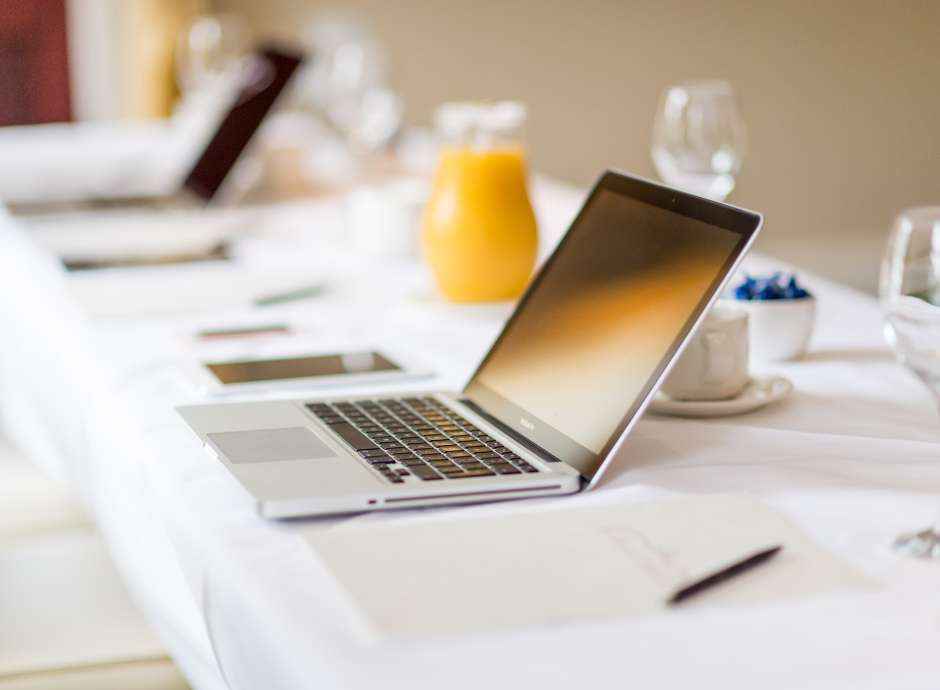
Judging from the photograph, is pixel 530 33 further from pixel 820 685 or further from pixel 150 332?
pixel 820 685

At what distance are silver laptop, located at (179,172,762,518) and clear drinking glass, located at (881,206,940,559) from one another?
0.35ft

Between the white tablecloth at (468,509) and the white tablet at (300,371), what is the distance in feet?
0.08

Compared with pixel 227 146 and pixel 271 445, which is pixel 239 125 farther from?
pixel 271 445

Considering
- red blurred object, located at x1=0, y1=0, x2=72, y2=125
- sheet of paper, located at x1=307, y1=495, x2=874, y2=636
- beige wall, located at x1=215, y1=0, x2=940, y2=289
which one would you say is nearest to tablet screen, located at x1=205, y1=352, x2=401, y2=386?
sheet of paper, located at x1=307, y1=495, x2=874, y2=636

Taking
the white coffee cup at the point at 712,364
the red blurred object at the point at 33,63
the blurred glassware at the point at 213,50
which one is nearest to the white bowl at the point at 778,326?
the white coffee cup at the point at 712,364

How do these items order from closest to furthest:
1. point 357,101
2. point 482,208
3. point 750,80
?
point 482,208, point 357,101, point 750,80

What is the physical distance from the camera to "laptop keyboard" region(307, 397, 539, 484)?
0.89m

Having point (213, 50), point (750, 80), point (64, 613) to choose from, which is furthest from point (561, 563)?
point (750, 80)

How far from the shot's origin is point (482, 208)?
4.56 feet

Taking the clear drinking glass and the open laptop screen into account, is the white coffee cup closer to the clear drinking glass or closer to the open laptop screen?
the open laptop screen

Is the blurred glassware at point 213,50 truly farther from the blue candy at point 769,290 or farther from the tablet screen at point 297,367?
the blue candy at point 769,290

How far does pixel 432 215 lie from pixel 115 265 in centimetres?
47

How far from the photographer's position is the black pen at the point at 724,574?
0.70 metres

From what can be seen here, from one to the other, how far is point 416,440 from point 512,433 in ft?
0.24
